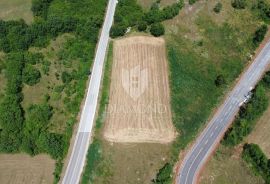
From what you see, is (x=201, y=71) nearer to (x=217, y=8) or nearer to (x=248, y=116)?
(x=248, y=116)

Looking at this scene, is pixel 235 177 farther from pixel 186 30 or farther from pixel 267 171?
pixel 186 30

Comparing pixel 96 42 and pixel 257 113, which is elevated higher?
pixel 96 42

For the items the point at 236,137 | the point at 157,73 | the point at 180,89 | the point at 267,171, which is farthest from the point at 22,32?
the point at 267,171

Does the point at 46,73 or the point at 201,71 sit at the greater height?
the point at 46,73

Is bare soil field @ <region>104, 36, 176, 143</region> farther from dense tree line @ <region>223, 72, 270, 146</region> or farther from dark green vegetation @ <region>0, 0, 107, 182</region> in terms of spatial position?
dense tree line @ <region>223, 72, 270, 146</region>

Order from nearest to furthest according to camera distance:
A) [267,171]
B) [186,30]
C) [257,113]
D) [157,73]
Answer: [267,171] → [257,113] → [157,73] → [186,30]

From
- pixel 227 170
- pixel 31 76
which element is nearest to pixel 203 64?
pixel 227 170

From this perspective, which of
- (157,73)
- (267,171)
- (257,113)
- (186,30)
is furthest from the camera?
(186,30)
